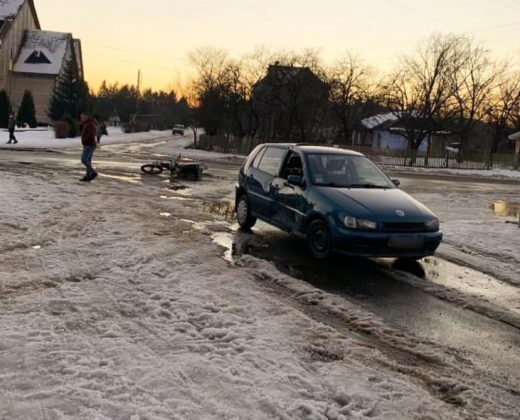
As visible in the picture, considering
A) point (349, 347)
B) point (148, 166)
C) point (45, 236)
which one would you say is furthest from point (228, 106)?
point (349, 347)

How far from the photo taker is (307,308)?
18.8 feet

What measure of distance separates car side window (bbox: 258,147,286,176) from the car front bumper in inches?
90.8

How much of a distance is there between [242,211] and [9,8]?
197 feet

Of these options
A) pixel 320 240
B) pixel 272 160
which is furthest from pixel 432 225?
pixel 272 160

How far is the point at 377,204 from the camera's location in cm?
770

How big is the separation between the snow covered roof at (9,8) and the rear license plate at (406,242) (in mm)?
61225

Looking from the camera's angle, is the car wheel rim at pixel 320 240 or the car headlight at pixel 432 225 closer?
the car headlight at pixel 432 225

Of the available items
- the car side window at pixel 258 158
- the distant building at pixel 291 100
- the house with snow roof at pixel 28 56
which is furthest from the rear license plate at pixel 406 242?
the house with snow roof at pixel 28 56

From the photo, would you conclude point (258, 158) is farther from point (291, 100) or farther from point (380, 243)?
point (291, 100)

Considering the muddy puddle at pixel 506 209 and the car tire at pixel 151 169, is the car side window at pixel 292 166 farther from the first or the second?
the car tire at pixel 151 169

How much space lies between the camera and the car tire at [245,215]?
32.7 feet

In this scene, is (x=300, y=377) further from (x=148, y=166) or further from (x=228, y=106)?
(x=228, y=106)

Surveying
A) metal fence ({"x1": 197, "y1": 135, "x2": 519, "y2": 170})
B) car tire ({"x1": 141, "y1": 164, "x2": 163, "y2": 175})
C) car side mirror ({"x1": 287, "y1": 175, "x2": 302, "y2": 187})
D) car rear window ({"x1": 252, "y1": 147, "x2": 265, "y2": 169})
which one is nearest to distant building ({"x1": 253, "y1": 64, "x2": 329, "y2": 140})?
metal fence ({"x1": 197, "y1": 135, "x2": 519, "y2": 170})

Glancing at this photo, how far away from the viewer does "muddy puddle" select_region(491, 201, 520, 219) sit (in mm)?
15612
